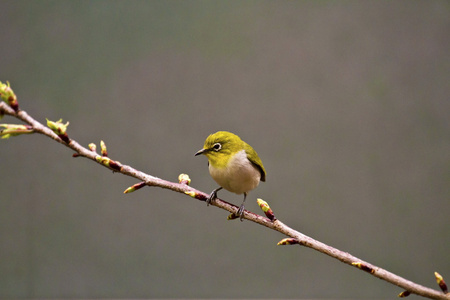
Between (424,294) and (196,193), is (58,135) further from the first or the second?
(424,294)

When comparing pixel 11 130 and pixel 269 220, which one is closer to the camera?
pixel 11 130

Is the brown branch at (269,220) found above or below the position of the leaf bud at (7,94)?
below

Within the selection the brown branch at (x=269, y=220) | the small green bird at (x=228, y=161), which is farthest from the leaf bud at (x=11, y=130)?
the small green bird at (x=228, y=161)

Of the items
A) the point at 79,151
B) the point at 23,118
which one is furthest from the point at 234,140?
the point at 23,118

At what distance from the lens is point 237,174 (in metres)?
1.18

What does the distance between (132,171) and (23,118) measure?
0.87ft

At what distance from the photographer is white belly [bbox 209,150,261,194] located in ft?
3.87

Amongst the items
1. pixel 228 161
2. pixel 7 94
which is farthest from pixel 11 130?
pixel 228 161

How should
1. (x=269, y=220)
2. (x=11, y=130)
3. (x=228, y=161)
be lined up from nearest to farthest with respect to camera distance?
1. (x=11, y=130)
2. (x=269, y=220)
3. (x=228, y=161)

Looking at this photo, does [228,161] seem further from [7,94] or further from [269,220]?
[7,94]

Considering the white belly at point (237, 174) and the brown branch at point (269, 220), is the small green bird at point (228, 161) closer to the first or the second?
the white belly at point (237, 174)

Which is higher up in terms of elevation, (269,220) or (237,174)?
(237,174)

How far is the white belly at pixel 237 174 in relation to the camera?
1.18m

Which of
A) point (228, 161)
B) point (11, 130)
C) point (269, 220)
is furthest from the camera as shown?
point (228, 161)
